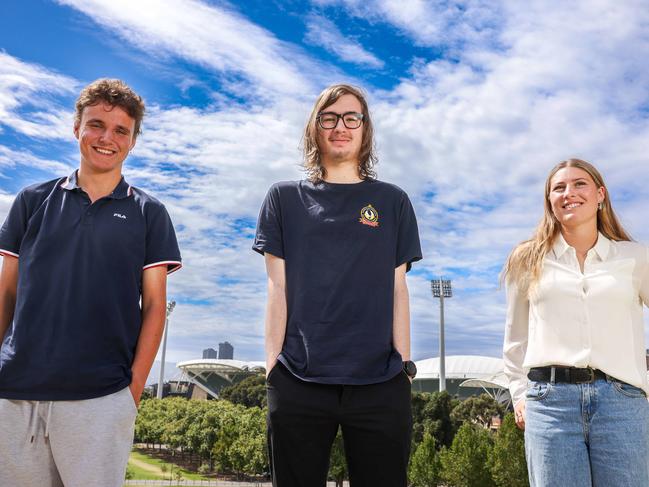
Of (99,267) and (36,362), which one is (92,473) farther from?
(99,267)

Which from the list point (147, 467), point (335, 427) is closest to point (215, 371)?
point (147, 467)

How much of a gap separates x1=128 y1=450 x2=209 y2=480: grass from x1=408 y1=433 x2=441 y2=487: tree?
24.9 meters

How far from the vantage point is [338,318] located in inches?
125

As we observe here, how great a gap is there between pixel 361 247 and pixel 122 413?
1464 mm

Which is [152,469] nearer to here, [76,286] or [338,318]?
[76,286]

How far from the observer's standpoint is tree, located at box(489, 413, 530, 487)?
31141 millimetres

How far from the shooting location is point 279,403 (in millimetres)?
3090

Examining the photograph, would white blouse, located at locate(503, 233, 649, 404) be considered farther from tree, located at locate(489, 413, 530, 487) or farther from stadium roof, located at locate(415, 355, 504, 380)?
stadium roof, located at locate(415, 355, 504, 380)

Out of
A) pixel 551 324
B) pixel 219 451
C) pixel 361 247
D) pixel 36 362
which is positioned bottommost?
pixel 219 451

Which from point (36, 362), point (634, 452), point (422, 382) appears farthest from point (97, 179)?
point (422, 382)

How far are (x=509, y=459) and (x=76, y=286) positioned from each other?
1267 inches

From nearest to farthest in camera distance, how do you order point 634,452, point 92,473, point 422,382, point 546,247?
point 92,473
point 634,452
point 546,247
point 422,382

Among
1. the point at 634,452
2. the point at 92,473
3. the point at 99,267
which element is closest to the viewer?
the point at 92,473

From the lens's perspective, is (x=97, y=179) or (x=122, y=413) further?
(x=97, y=179)
